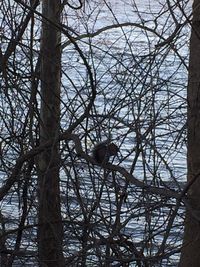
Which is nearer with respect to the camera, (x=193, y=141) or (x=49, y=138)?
(x=193, y=141)

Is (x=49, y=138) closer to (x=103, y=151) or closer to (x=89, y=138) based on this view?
(x=89, y=138)

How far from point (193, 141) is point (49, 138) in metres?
1.05

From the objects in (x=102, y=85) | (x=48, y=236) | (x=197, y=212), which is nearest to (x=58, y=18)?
(x=102, y=85)

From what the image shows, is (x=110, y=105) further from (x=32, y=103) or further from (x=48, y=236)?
(x=48, y=236)

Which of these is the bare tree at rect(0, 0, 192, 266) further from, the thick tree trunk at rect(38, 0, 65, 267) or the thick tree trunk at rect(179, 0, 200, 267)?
the thick tree trunk at rect(179, 0, 200, 267)

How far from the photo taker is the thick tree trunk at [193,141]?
13.2ft

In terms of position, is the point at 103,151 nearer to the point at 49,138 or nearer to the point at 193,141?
the point at 193,141

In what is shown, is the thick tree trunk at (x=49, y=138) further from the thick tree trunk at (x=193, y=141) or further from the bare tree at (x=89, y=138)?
the thick tree trunk at (x=193, y=141)

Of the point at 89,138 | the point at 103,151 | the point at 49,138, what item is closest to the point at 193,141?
the point at 103,151

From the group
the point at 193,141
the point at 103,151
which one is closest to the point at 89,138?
the point at 103,151

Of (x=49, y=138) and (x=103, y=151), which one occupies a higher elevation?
(x=49, y=138)

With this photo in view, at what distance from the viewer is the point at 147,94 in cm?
510

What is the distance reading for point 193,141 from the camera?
4117 millimetres

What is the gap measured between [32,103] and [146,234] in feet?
3.28
